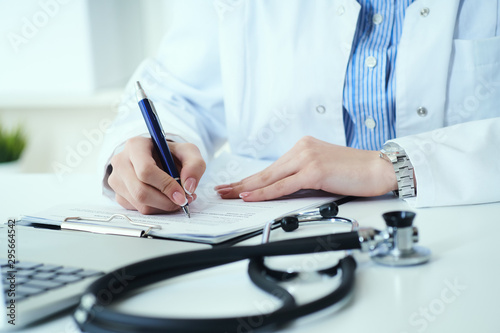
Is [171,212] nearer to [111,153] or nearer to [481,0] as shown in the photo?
[111,153]

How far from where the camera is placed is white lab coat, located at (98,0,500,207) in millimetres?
709

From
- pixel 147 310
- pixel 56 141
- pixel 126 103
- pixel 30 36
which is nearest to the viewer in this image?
pixel 147 310

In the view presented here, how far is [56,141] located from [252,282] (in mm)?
2729

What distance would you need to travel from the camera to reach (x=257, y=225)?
21.5 inches

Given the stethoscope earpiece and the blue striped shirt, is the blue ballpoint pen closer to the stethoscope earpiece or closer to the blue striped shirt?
the stethoscope earpiece

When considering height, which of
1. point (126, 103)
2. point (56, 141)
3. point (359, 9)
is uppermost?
point (359, 9)

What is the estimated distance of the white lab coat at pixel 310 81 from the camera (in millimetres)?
709

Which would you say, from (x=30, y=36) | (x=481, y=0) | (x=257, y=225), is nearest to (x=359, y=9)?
(x=481, y=0)

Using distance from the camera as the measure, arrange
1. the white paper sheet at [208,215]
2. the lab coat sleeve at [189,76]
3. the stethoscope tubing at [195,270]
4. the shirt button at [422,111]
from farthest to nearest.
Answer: the lab coat sleeve at [189,76] → the shirt button at [422,111] → the white paper sheet at [208,215] → the stethoscope tubing at [195,270]

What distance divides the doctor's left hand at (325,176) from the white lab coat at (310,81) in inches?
2.1

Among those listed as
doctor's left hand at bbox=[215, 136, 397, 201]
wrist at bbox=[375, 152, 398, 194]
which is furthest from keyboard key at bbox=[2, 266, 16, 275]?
wrist at bbox=[375, 152, 398, 194]

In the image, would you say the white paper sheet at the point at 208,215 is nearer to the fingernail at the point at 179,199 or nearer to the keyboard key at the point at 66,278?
the fingernail at the point at 179,199

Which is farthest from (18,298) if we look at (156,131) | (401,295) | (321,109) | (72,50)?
(72,50)

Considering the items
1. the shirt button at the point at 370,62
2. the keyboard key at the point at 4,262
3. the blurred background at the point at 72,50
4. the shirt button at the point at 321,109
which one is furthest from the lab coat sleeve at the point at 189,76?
the blurred background at the point at 72,50
